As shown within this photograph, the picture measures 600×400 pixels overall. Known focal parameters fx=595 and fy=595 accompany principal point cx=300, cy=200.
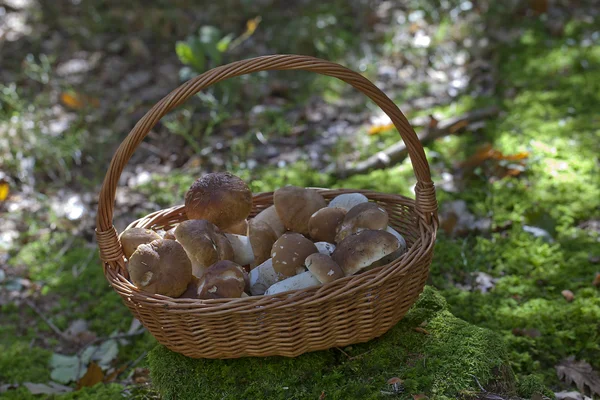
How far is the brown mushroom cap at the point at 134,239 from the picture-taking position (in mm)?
2467

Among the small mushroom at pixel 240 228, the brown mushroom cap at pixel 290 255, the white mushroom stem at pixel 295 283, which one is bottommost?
the small mushroom at pixel 240 228

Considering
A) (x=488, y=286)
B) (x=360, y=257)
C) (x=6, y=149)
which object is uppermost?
(x=360, y=257)

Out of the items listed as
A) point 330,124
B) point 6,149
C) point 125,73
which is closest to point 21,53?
point 125,73

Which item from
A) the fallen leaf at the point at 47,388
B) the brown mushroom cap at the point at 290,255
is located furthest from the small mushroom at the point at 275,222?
the fallen leaf at the point at 47,388

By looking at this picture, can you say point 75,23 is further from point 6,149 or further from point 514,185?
point 514,185

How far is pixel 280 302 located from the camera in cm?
203

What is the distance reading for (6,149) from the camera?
5.01m

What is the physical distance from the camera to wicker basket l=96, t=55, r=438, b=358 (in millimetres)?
2062

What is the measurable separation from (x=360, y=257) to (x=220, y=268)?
1.73ft

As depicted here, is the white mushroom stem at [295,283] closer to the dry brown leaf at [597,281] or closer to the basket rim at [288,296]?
the basket rim at [288,296]

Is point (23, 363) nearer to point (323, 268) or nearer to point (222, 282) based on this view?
point (222, 282)

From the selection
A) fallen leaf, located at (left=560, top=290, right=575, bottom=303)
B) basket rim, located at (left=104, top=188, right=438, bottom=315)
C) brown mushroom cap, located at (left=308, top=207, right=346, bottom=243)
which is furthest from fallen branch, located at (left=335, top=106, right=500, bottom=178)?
basket rim, located at (left=104, top=188, right=438, bottom=315)

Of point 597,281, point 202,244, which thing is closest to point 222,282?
point 202,244

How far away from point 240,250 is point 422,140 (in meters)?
2.64
